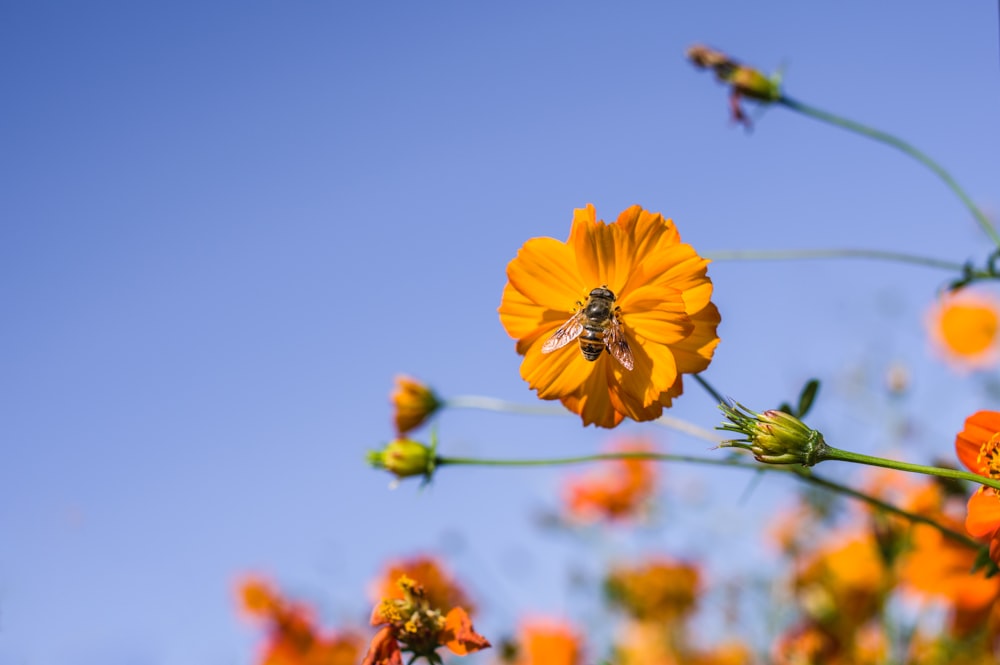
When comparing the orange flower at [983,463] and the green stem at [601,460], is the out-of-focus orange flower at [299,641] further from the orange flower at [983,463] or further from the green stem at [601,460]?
the orange flower at [983,463]

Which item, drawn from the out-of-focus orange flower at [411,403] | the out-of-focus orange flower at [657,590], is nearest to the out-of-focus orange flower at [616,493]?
the out-of-focus orange flower at [657,590]

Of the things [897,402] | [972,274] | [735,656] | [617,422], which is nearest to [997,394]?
[897,402]

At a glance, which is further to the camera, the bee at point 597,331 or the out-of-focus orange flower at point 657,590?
the out-of-focus orange flower at point 657,590

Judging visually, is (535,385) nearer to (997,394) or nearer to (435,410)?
(435,410)

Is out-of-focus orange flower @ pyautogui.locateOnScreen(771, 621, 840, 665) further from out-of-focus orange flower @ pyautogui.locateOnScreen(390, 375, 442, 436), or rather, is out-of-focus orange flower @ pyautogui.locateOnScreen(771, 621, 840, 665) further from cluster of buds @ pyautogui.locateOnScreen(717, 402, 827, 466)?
cluster of buds @ pyautogui.locateOnScreen(717, 402, 827, 466)

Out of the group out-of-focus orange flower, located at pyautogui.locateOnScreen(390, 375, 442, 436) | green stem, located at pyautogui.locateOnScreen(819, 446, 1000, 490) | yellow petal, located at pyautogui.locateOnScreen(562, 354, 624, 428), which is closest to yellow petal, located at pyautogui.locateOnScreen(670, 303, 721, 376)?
yellow petal, located at pyautogui.locateOnScreen(562, 354, 624, 428)
